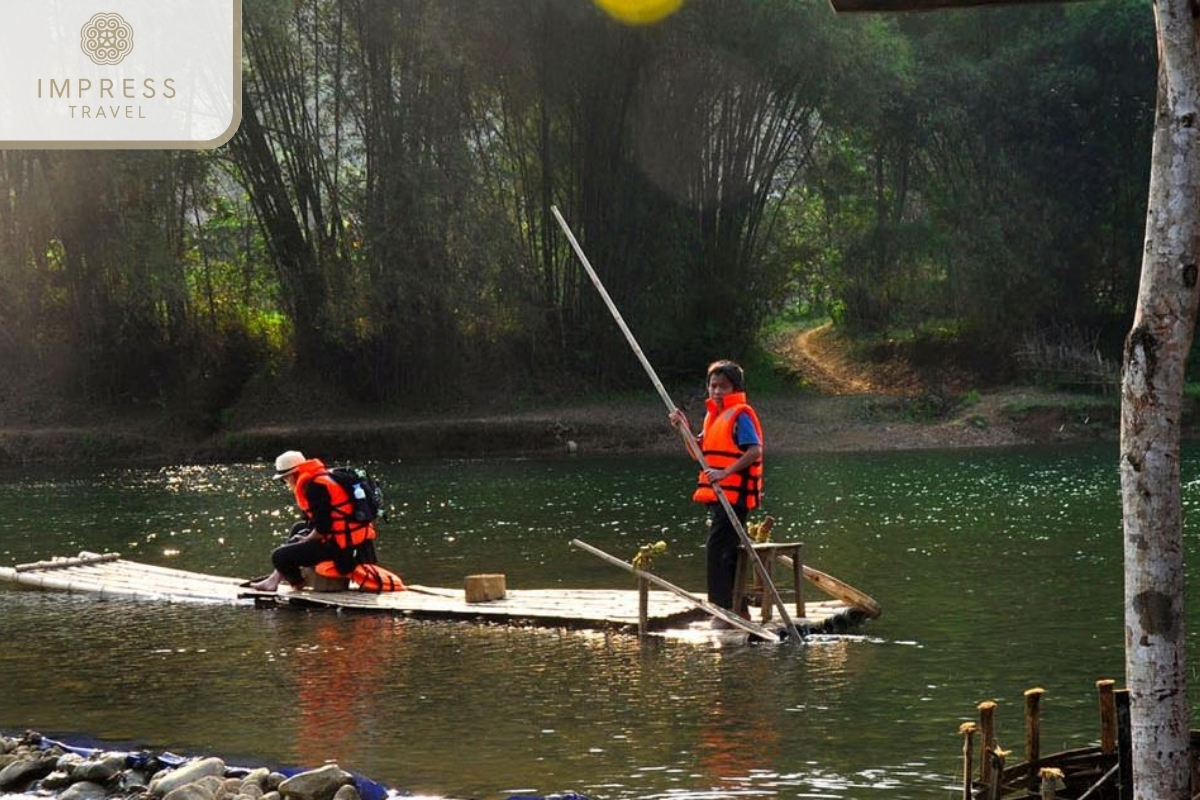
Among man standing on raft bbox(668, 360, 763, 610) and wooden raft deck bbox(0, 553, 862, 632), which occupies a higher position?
man standing on raft bbox(668, 360, 763, 610)

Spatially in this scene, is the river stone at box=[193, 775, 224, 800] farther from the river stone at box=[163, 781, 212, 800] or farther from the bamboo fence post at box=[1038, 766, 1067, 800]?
the bamboo fence post at box=[1038, 766, 1067, 800]

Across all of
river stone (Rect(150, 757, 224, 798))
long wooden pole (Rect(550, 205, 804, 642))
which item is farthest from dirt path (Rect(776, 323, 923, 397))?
river stone (Rect(150, 757, 224, 798))

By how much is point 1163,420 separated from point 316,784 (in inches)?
180

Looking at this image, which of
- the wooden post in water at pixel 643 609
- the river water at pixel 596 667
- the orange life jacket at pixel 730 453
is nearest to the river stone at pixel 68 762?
the river water at pixel 596 667

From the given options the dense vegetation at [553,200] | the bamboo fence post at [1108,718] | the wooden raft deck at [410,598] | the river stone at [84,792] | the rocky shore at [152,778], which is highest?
the dense vegetation at [553,200]

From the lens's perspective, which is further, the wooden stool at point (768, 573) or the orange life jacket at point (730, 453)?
the wooden stool at point (768, 573)

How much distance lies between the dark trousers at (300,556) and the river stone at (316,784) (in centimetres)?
561

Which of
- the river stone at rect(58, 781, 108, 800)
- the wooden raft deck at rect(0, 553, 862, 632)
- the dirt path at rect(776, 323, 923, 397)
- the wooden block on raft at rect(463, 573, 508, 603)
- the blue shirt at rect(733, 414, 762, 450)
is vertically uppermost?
the dirt path at rect(776, 323, 923, 397)

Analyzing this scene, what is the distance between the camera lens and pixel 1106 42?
32812 mm

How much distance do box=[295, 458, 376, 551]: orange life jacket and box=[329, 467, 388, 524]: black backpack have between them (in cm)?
2

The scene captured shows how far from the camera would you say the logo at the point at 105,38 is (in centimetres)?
2002

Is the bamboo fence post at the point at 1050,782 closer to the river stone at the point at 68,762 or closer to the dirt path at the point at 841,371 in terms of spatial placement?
the river stone at the point at 68,762

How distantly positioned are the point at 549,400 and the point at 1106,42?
40.2ft

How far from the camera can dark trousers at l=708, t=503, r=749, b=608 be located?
11719mm
